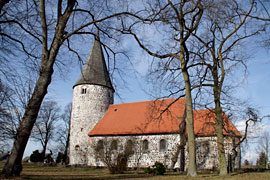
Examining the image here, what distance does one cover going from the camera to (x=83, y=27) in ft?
28.1

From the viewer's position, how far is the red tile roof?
22834 millimetres

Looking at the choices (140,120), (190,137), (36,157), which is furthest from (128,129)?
(36,157)

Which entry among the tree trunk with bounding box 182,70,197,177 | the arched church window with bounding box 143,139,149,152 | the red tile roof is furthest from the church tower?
the tree trunk with bounding box 182,70,197,177

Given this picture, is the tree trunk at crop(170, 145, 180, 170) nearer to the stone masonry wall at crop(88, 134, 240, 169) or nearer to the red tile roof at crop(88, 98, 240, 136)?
the stone masonry wall at crop(88, 134, 240, 169)

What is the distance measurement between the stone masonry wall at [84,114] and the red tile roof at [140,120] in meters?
1.06

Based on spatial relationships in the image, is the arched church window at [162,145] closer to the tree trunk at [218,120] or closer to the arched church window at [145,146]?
the arched church window at [145,146]

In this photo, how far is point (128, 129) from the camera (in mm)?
24172

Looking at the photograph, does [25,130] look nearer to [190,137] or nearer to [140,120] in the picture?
[190,137]

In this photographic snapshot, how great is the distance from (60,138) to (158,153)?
21515 millimetres

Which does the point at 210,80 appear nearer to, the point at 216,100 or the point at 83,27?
the point at 216,100

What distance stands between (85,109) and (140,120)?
22.2ft

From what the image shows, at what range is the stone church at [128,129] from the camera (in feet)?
71.5

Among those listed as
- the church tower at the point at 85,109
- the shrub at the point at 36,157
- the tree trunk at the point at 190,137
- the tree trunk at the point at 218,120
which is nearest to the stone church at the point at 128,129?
the church tower at the point at 85,109

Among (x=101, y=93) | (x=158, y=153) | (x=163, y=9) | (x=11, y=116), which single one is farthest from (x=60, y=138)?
(x=163, y=9)
